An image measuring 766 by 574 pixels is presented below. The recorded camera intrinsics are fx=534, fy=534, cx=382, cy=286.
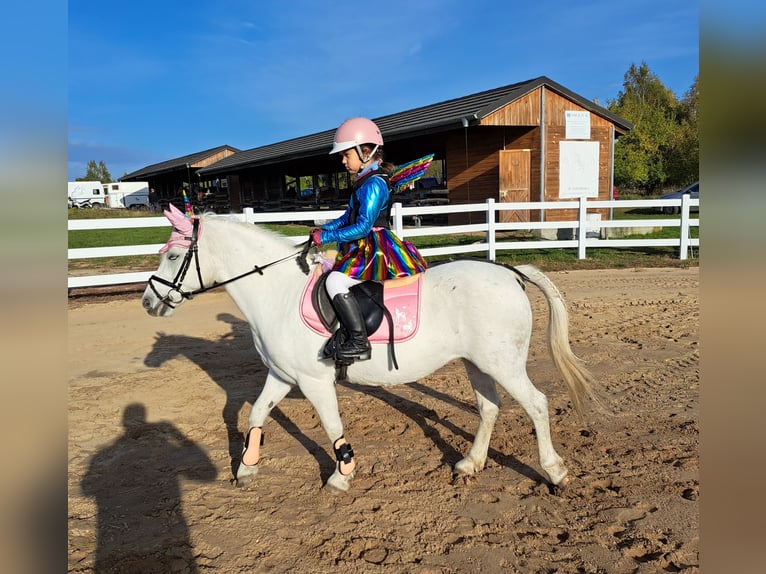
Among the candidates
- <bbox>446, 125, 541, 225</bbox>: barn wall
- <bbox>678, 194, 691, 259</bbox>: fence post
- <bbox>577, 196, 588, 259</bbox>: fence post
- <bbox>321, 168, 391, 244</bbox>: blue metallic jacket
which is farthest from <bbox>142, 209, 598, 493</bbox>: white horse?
<bbox>446, 125, 541, 225</bbox>: barn wall

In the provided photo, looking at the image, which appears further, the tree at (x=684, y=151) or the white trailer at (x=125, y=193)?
the white trailer at (x=125, y=193)

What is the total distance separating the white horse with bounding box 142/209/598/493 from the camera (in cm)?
381

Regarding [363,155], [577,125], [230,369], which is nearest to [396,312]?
[363,155]

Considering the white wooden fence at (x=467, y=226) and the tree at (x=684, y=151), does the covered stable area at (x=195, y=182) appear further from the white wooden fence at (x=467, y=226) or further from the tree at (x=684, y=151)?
the tree at (x=684, y=151)

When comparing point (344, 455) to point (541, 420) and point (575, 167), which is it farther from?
point (575, 167)

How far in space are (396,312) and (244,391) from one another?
2.92 m

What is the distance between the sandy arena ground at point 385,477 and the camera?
3.12 meters

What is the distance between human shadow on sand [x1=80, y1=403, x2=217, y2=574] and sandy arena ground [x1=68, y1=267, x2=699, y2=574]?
0.01 metres

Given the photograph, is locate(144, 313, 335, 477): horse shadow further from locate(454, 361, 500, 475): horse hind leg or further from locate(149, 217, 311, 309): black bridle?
locate(149, 217, 311, 309): black bridle

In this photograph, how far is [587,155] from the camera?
65.4 ft

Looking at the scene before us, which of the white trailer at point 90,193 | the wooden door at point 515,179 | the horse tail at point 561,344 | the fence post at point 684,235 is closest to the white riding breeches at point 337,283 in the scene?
the horse tail at point 561,344

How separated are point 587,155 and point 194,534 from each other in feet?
65.1
